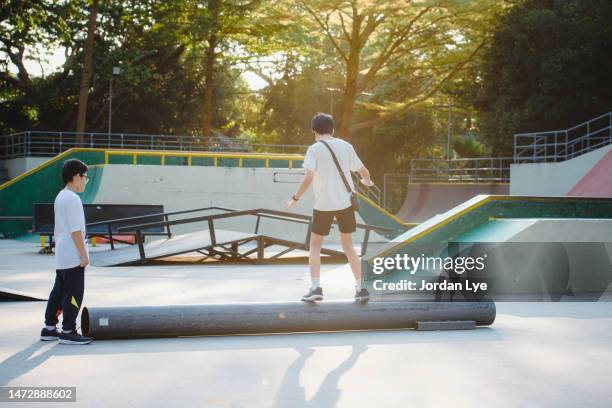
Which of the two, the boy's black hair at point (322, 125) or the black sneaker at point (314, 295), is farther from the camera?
the boy's black hair at point (322, 125)

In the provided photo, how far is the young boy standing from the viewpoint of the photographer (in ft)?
22.1

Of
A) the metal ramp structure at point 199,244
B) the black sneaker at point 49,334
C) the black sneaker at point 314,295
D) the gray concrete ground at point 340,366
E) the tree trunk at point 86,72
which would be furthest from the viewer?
the tree trunk at point 86,72

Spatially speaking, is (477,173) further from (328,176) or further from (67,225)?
(67,225)

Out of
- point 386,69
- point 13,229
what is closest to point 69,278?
point 13,229

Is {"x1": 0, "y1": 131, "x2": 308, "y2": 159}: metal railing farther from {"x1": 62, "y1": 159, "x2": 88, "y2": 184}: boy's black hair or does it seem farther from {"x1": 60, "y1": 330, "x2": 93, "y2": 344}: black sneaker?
{"x1": 60, "y1": 330, "x2": 93, "y2": 344}: black sneaker

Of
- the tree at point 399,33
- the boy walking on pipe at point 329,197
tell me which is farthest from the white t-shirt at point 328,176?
the tree at point 399,33

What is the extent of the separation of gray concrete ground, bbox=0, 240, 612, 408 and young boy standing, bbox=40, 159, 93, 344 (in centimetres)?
15

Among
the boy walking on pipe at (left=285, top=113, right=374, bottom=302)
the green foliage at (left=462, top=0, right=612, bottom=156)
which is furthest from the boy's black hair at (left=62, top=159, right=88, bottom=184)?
the green foliage at (left=462, top=0, right=612, bottom=156)

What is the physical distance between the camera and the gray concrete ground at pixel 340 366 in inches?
197

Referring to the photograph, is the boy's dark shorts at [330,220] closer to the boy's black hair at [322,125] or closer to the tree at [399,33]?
the boy's black hair at [322,125]

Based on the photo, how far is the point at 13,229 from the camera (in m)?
26.5

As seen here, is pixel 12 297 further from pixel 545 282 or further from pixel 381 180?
pixel 381 180

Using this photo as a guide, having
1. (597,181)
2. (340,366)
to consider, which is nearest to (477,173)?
(597,181)

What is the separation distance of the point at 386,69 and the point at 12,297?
3333 centimetres
